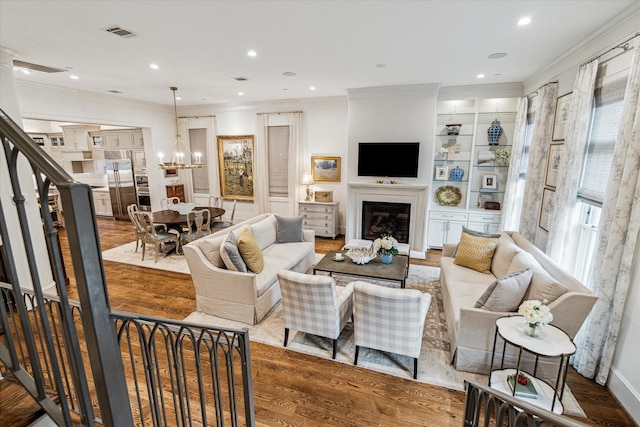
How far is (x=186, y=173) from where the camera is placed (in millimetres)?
7988

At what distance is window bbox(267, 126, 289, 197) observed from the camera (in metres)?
7.09

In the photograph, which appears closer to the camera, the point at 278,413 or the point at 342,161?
the point at 278,413

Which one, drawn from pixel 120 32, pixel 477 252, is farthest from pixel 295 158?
pixel 477 252

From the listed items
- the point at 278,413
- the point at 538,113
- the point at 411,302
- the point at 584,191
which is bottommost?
the point at 278,413

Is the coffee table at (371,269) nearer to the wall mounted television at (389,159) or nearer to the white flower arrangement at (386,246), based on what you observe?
the white flower arrangement at (386,246)

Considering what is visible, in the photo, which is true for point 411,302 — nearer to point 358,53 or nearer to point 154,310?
point 358,53

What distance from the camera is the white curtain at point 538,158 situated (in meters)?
3.88

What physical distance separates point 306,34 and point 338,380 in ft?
10.7

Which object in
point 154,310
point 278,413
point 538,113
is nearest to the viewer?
point 278,413

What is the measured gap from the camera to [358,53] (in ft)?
11.6

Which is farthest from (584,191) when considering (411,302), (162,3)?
(162,3)

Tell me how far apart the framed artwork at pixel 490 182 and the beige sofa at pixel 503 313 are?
7.46 ft

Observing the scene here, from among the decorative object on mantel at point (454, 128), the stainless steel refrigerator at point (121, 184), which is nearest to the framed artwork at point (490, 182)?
the decorative object on mantel at point (454, 128)

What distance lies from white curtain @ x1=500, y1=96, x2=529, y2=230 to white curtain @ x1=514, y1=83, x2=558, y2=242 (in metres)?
0.53
